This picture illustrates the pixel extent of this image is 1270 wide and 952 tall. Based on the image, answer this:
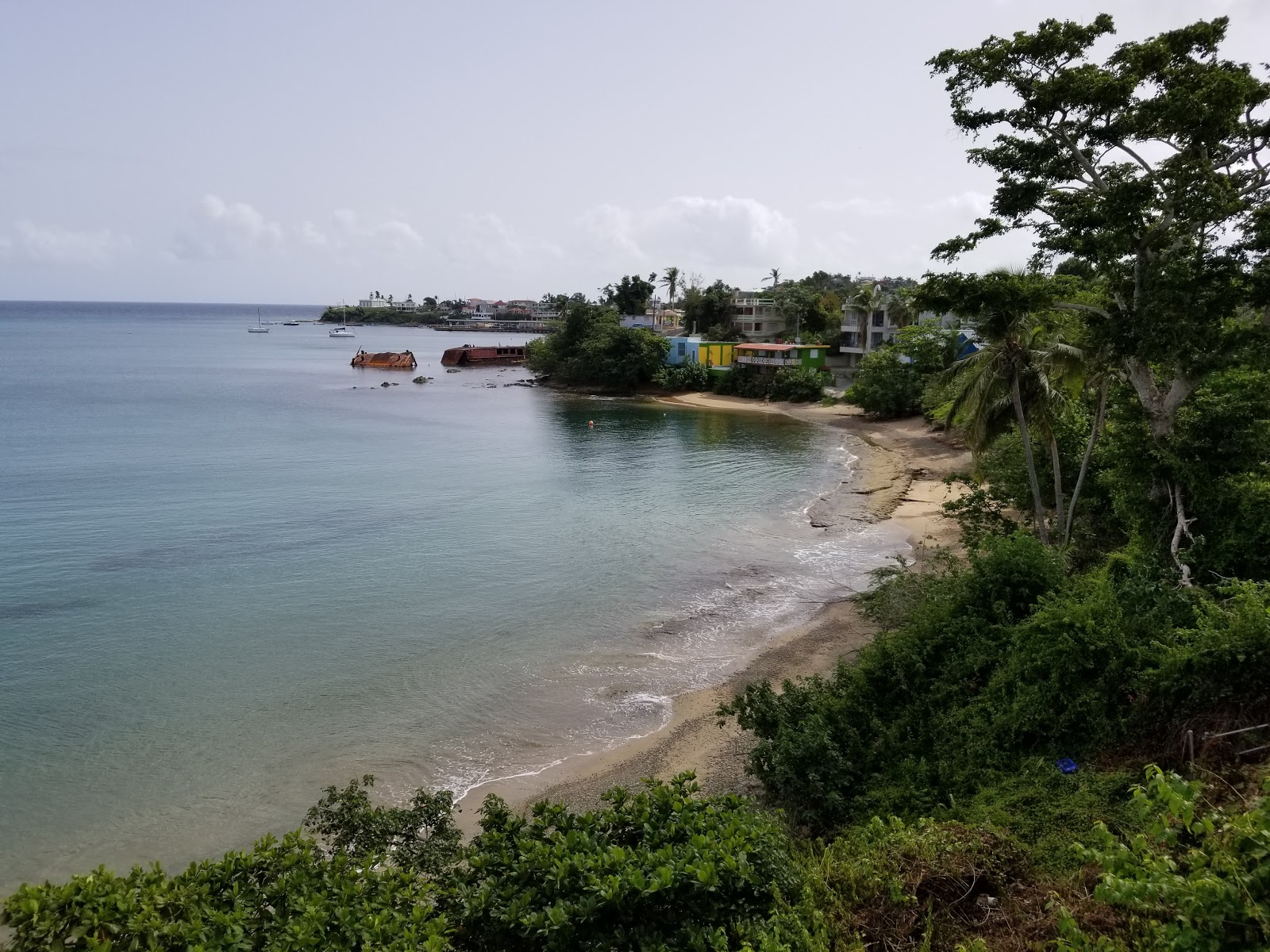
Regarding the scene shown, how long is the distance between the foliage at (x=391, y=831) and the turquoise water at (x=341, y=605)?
5115mm

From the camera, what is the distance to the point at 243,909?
23.4 ft

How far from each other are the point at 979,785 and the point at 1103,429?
46.4 feet

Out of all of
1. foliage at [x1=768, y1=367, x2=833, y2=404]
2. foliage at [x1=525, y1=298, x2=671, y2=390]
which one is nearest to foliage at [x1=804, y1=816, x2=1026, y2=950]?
foliage at [x1=768, y1=367, x2=833, y2=404]

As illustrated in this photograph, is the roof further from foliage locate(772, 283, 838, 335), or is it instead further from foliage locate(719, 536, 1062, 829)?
foliage locate(719, 536, 1062, 829)

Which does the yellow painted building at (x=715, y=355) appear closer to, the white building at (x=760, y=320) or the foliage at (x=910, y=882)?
the white building at (x=760, y=320)

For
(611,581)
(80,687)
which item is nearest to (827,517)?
(611,581)

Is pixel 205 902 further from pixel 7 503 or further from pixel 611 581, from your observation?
pixel 7 503

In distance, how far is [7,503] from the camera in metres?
34.1

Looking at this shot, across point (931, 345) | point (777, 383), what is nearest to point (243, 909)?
point (931, 345)

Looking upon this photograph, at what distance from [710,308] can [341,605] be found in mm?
81212

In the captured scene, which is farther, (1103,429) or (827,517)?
(827,517)

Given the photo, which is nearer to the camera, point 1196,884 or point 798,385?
point 1196,884

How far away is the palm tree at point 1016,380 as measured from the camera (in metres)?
18.8

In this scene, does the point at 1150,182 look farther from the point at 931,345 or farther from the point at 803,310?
the point at 803,310
